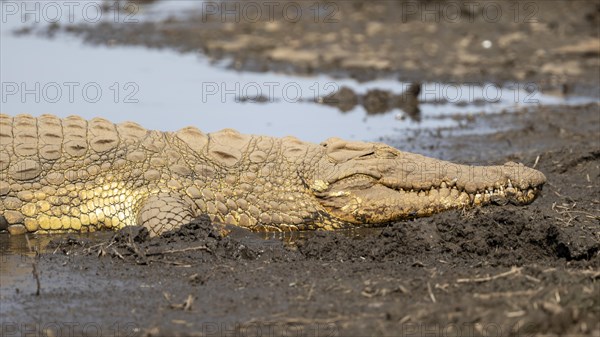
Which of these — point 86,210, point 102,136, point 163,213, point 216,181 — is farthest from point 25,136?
point 216,181

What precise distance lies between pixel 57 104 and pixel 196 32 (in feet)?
21.4

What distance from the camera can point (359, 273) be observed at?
596 centimetres

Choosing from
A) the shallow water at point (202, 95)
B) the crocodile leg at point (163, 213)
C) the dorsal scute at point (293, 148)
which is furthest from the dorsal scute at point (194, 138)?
the shallow water at point (202, 95)

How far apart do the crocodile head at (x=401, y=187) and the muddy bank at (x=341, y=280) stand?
175 mm

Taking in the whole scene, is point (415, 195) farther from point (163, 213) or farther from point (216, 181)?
point (163, 213)

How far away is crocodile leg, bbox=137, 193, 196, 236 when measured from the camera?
682 centimetres

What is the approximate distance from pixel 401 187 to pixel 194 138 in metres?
1.51

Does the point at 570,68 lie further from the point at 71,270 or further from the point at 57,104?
the point at 71,270

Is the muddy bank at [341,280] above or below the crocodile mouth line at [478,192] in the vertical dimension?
below

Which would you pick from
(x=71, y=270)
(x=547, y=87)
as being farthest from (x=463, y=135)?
(x=71, y=270)

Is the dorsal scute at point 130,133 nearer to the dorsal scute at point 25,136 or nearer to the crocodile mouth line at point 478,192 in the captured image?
the dorsal scute at point 25,136

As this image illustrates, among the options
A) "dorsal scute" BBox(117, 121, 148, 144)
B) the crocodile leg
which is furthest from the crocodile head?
"dorsal scute" BBox(117, 121, 148, 144)

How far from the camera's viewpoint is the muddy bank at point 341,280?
16.0 feet

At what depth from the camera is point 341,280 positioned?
5785mm
